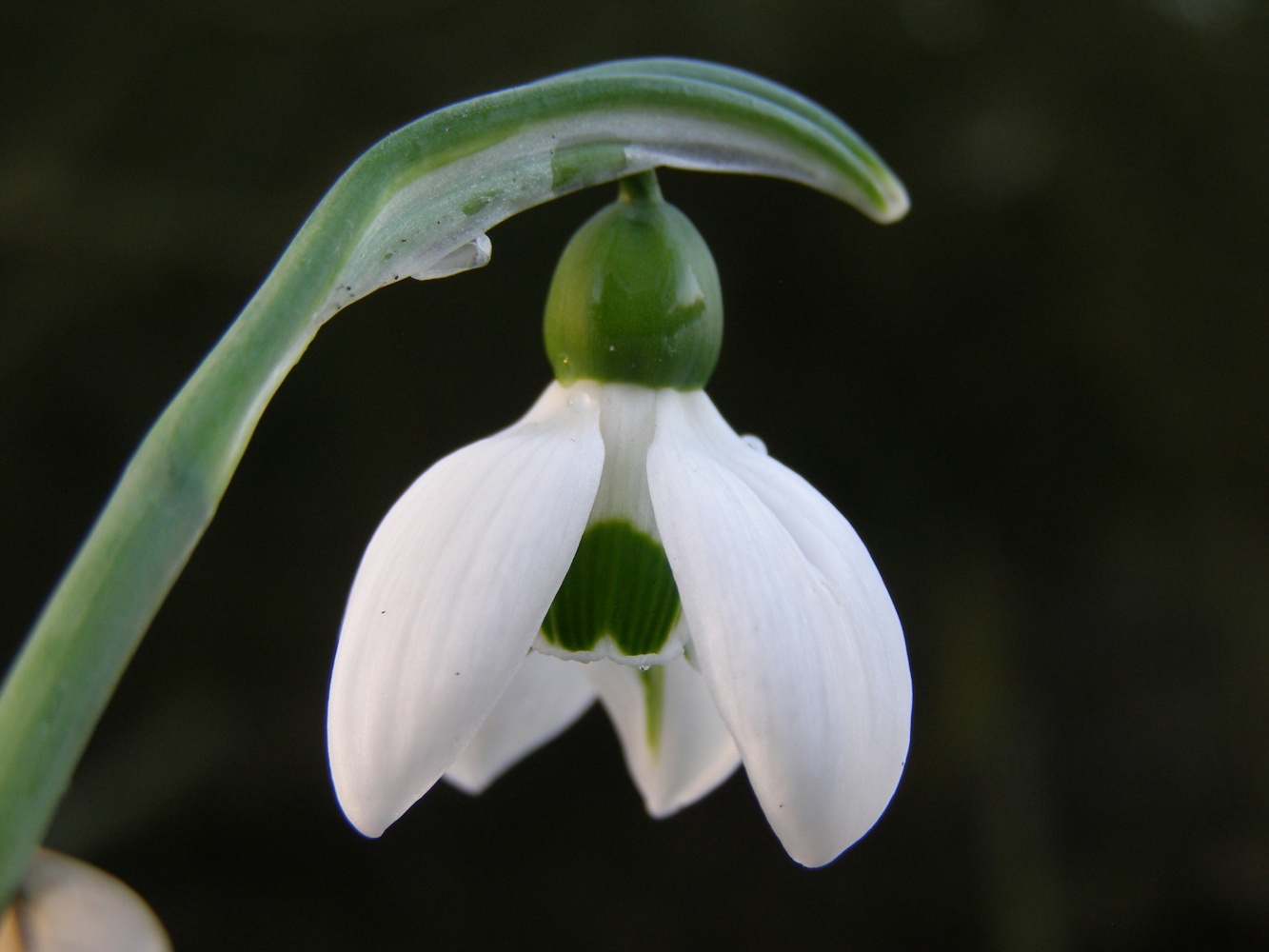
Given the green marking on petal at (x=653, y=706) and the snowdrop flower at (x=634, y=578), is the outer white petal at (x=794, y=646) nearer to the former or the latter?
the snowdrop flower at (x=634, y=578)

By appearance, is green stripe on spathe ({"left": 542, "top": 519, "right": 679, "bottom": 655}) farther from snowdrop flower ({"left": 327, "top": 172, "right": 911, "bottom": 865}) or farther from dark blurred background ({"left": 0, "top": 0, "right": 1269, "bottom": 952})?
dark blurred background ({"left": 0, "top": 0, "right": 1269, "bottom": 952})

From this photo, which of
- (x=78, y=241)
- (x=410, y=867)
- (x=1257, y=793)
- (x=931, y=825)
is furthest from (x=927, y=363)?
(x=78, y=241)

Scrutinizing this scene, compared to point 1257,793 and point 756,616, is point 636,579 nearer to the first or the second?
point 756,616

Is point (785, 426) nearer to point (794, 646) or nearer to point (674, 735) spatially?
point (674, 735)

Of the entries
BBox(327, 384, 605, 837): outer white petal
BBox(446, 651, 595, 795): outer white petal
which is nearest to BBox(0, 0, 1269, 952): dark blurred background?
BBox(446, 651, 595, 795): outer white petal

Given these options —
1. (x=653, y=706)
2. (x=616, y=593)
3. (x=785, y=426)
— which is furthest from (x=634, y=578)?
(x=785, y=426)

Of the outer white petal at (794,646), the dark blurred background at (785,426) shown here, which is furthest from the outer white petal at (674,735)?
the dark blurred background at (785,426)
